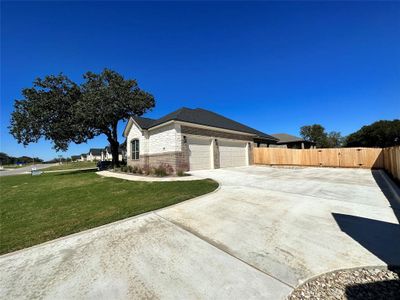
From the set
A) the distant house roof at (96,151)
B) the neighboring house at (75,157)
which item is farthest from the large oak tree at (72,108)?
the neighboring house at (75,157)

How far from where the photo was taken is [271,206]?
5.12 metres

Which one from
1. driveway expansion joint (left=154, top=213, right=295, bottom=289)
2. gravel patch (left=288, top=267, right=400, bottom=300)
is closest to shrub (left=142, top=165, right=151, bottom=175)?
driveway expansion joint (left=154, top=213, right=295, bottom=289)

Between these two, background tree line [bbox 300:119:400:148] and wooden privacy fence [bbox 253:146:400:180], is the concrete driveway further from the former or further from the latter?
background tree line [bbox 300:119:400:148]

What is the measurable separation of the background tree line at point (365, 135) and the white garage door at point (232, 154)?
3047 centimetres

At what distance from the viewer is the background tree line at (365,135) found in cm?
3778

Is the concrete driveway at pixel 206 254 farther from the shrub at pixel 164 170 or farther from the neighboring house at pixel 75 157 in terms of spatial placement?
the neighboring house at pixel 75 157

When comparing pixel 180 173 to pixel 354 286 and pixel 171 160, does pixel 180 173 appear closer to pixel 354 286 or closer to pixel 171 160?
pixel 171 160

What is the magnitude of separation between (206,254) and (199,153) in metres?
11.6

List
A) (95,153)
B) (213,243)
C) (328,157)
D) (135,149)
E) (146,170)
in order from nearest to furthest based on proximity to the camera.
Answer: (213,243) < (146,170) < (328,157) < (135,149) < (95,153)

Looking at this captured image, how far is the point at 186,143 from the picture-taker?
13508mm

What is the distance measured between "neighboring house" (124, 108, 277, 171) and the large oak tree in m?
4.03

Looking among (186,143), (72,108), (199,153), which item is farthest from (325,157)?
(72,108)

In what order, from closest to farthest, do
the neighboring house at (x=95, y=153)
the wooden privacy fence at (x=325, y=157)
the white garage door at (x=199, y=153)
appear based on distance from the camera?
the white garage door at (x=199, y=153) < the wooden privacy fence at (x=325, y=157) < the neighboring house at (x=95, y=153)

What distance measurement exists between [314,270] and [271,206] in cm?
270
